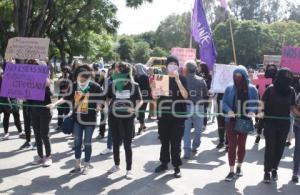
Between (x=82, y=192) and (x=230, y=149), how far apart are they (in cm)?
Answer: 247

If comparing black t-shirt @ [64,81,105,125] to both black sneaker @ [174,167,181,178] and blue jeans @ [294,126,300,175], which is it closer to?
black sneaker @ [174,167,181,178]

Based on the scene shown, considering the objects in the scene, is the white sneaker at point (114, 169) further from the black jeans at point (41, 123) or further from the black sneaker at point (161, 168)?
the black jeans at point (41, 123)

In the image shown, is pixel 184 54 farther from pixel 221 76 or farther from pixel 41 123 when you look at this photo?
pixel 41 123

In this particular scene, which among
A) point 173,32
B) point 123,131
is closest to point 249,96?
point 123,131

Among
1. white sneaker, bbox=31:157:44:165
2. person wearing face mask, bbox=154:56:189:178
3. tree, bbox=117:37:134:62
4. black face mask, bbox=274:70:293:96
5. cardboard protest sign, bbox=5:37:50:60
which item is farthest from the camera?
tree, bbox=117:37:134:62

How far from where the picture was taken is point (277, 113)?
7.37 m

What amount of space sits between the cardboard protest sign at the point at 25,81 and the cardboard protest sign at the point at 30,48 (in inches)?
104

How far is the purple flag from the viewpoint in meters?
12.2

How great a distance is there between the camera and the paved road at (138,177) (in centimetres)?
689

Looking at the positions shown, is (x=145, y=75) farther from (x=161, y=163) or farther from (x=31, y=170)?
(x=31, y=170)

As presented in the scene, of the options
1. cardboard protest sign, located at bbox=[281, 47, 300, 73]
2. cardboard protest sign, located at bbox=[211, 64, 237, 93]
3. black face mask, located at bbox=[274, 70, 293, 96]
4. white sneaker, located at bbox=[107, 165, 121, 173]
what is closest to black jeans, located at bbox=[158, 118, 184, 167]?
white sneaker, located at bbox=[107, 165, 121, 173]

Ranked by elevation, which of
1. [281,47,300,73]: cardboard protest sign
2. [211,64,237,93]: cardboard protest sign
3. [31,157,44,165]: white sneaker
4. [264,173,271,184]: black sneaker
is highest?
[281,47,300,73]: cardboard protest sign

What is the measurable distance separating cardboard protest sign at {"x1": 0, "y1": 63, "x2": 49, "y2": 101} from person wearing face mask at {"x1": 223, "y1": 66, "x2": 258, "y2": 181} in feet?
10.1

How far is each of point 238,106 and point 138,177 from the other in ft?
6.41
